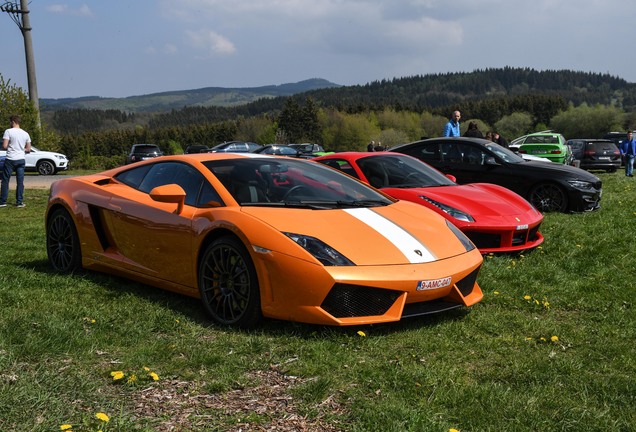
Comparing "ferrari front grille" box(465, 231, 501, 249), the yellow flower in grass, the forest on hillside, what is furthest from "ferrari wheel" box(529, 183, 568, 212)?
the forest on hillside

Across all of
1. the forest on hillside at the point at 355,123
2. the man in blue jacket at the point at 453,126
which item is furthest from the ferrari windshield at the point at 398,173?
the forest on hillside at the point at 355,123

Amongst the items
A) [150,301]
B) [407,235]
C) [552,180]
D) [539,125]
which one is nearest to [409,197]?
[407,235]

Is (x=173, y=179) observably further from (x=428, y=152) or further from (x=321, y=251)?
(x=428, y=152)

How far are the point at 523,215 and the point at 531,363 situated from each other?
378 centimetres

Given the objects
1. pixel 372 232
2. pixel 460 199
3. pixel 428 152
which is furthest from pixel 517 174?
pixel 372 232

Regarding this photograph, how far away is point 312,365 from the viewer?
3557mm

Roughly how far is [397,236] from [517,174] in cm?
654

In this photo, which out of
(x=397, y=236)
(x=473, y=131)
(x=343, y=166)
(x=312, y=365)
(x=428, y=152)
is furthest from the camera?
(x=473, y=131)

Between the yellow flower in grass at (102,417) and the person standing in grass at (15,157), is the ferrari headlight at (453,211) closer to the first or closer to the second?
the yellow flower in grass at (102,417)

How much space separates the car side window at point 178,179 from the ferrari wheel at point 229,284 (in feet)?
1.69

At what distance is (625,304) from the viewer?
5.02 meters

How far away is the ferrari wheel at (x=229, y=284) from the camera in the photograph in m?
4.20

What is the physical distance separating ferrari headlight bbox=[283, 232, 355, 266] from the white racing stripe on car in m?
0.49

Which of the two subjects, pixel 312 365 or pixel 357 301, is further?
pixel 357 301
